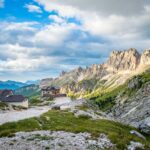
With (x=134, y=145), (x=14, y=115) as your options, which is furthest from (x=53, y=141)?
(x=14, y=115)

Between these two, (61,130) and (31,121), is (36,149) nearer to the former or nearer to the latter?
(61,130)

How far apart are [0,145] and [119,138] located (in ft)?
63.1

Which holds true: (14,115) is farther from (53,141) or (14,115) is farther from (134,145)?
(134,145)

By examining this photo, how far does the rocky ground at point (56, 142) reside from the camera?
43688mm

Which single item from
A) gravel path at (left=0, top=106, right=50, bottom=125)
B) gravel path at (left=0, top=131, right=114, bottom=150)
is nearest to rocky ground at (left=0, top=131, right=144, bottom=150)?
gravel path at (left=0, top=131, right=114, bottom=150)

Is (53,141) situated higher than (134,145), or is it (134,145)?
(53,141)

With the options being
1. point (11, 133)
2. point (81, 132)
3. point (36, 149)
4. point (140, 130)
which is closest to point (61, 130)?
point (81, 132)

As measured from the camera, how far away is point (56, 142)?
45.7 meters

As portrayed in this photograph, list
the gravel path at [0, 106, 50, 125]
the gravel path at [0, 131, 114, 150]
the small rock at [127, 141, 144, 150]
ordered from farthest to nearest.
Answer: the gravel path at [0, 106, 50, 125], the small rock at [127, 141, 144, 150], the gravel path at [0, 131, 114, 150]

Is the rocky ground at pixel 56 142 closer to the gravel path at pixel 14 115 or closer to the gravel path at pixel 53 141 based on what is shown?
the gravel path at pixel 53 141

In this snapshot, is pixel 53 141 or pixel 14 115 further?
pixel 14 115

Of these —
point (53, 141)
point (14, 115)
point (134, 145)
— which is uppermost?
point (53, 141)

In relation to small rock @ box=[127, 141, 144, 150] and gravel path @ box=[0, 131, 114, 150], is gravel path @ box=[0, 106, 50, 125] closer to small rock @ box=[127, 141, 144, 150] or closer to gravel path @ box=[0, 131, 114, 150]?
gravel path @ box=[0, 131, 114, 150]

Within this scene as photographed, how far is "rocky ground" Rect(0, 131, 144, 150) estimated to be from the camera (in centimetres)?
4369
